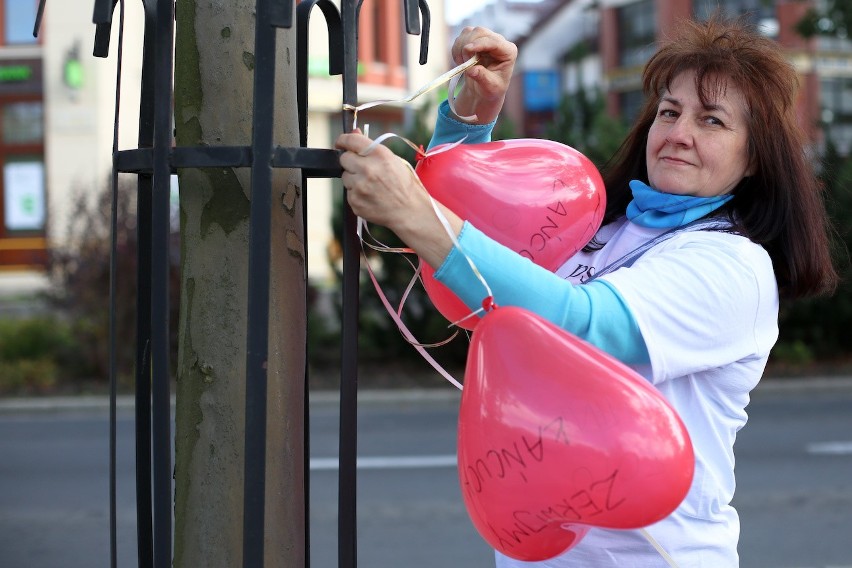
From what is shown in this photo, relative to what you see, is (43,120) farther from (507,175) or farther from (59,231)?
(507,175)

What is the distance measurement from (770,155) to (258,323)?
0.96m

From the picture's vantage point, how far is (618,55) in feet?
116

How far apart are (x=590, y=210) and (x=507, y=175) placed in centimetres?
17

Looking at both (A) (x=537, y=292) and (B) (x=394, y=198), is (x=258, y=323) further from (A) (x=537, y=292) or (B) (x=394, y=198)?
(A) (x=537, y=292)

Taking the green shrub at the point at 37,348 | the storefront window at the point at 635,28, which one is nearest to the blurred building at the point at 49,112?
the green shrub at the point at 37,348

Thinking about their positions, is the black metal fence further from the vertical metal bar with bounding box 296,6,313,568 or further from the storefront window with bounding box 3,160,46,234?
the storefront window with bounding box 3,160,46,234

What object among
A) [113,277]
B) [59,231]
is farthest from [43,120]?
[113,277]

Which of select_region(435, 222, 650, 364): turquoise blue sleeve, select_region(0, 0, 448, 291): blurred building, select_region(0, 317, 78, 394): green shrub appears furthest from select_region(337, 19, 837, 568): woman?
select_region(0, 0, 448, 291): blurred building

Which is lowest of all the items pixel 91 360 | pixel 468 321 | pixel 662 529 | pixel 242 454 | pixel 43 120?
pixel 91 360

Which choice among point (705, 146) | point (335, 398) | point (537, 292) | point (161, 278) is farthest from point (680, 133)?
point (335, 398)

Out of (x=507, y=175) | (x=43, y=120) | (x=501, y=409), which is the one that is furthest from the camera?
(x=43, y=120)

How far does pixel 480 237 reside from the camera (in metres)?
1.42

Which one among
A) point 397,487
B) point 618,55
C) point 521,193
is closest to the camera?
point 521,193

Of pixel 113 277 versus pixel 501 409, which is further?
pixel 113 277
